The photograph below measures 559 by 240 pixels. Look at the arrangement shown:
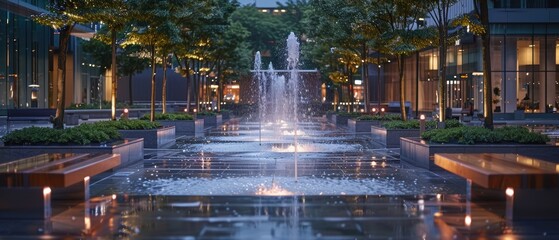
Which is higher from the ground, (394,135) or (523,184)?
(394,135)

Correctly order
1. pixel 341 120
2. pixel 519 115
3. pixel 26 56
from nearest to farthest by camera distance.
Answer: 1. pixel 341 120
2. pixel 519 115
3. pixel 26 56

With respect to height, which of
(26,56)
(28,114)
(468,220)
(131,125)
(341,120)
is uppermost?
(26,56)

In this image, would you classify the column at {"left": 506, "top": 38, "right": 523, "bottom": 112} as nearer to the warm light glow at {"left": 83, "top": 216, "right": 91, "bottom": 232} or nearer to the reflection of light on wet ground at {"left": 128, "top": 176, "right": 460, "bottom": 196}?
the reflection of light on wet ground at {"left": 128, "top": 176, "right": 460, "bottom": 196}

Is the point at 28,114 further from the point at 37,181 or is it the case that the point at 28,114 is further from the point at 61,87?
the point at 37,181

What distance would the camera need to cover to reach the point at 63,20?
18.7 meters

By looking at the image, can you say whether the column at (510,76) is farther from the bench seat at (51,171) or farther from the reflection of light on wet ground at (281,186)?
the bench seat at (51,171)

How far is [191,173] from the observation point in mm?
17234

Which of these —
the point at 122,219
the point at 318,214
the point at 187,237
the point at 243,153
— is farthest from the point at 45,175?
the point at 243,153

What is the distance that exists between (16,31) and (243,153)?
35695 mm

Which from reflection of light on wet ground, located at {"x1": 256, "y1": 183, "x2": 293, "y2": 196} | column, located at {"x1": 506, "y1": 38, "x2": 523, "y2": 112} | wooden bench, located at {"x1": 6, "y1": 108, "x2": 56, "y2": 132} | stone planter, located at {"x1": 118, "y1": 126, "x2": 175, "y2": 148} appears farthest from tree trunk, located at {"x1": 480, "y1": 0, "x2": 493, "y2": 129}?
column, located at {"x1": 506, "y1": 38, "x2": 523, "y2": 112}

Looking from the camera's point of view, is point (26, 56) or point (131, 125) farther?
point (26, 56)

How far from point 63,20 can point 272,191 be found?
7.86 m

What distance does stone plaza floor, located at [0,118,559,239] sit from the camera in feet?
32.7

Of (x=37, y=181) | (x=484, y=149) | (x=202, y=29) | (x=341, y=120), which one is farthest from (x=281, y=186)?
(x=341, y=120)
